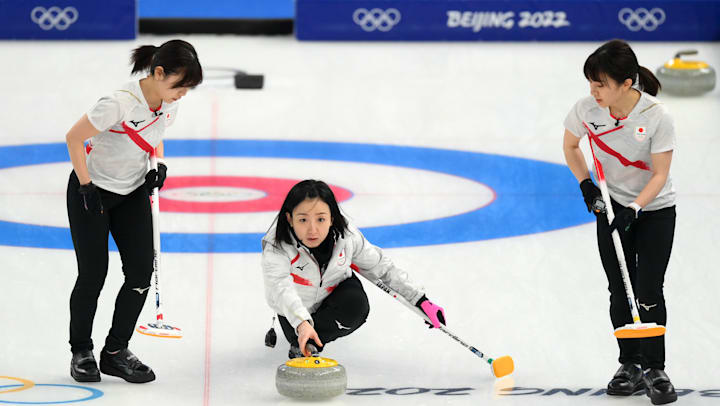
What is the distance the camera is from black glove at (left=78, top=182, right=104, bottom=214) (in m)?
4.10

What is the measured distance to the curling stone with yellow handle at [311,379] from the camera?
4.16 meters

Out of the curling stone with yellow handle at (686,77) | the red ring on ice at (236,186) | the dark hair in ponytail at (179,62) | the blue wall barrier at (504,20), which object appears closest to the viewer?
the dark hair in ponytail at (179,62)

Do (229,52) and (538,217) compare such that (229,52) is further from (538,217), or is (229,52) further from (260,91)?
(538,217)

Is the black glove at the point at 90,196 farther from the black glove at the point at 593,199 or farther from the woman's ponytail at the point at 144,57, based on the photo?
the black glove at the point at 593,199

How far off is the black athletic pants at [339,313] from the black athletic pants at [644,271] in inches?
37.4

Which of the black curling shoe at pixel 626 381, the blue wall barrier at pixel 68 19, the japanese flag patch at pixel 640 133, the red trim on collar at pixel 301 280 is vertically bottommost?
the black curling shoe at pixel 626 381

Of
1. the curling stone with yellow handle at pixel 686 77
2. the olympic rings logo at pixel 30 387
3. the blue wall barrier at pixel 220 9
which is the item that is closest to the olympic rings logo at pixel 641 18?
the curling stone with yellow handle at pixel 686 77

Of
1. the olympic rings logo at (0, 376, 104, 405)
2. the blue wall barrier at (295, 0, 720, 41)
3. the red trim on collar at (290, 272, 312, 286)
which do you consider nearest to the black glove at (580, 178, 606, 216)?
the red trim on collar at (290, 272, 312, 286)

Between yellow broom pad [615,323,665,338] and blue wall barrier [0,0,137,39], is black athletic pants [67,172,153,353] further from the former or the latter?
blue wall barrier [0,0,137,39]

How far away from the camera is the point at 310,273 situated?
4.45m

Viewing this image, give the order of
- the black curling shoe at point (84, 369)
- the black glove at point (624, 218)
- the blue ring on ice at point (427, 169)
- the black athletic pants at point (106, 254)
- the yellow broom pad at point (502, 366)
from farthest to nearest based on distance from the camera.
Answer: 1. the blue ring on ice at point (427, 169)
2. the yellow broom pad at point (502, 366)
3. the black curling shoe at point (84, 369)
4. the black athletic pants at point (106, 254)
5. the black glove at point (624, 218)

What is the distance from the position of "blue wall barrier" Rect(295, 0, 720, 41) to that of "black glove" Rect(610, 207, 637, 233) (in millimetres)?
9514

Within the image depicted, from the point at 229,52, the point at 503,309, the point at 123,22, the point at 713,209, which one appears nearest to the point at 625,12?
the point at 229,52

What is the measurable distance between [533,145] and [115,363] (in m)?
5.47
